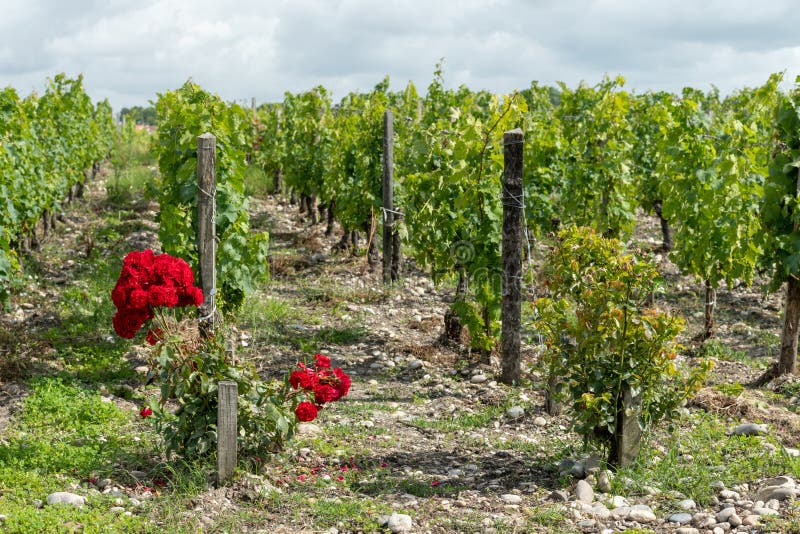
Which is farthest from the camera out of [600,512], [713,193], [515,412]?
[713,193]

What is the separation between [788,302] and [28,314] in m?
7.94

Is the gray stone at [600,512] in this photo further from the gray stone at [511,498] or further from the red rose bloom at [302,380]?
the red rose bloom at [302,380]

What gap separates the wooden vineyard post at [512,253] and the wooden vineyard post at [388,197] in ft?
12.9

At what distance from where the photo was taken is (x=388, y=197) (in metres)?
10.9

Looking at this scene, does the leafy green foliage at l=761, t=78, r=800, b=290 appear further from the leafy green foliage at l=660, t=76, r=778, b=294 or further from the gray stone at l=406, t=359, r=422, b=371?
the gray stone at l=406, t=359, r=422, b=371

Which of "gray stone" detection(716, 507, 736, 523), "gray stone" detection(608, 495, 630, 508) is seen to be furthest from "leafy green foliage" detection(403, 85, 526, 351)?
"gray stone" detection(716, 507, 736, 523)

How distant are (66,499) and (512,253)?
4.09 m

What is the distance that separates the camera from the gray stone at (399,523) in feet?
13.5

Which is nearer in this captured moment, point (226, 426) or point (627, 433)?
point (226, 426)

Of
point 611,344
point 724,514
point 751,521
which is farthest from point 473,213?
point 751,521

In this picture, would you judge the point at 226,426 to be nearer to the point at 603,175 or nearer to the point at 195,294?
the point at 195,294

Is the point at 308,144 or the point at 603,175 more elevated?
the point at 308,144

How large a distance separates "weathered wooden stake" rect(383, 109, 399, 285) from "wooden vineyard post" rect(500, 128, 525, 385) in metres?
3.93

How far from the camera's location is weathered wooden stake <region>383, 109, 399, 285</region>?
423 inches
